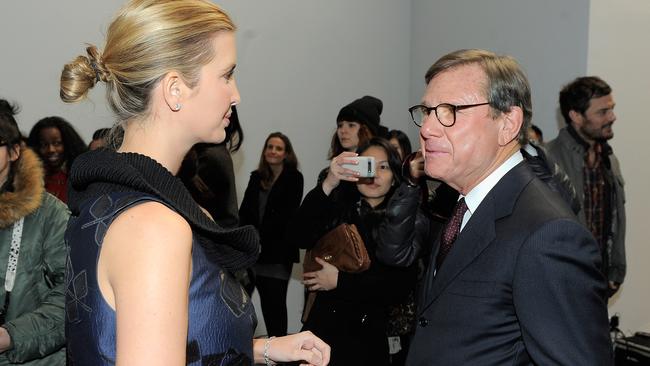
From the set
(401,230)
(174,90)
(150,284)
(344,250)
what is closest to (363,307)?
(344,250)

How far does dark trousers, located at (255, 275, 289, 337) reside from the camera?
4.98 meters

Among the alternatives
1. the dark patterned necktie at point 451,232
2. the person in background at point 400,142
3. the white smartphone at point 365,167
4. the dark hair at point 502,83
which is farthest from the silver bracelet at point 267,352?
the person in background at point 400,142

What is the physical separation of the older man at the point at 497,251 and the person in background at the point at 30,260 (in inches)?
46.7

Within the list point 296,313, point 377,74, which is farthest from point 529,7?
point 296,313

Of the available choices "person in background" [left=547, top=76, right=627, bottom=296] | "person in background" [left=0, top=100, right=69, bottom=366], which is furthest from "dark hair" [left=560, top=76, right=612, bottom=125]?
"person in background" [left=0, top=100, right=69, bottom=366]

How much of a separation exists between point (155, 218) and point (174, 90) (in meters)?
0.29

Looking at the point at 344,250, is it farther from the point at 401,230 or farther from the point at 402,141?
the point at 402,141

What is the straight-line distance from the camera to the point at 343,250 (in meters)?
3.02

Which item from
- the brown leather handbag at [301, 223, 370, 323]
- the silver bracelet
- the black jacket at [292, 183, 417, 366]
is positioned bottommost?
the black jacket at [292, 183, 417, 366]

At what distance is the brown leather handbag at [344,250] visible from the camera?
2969 mm

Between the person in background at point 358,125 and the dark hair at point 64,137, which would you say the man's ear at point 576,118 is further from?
the dark hair at point 64,137

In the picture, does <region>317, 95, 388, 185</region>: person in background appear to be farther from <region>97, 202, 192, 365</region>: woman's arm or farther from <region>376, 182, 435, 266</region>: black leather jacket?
<region>97, 202, 192, 365</region>: woman's arm

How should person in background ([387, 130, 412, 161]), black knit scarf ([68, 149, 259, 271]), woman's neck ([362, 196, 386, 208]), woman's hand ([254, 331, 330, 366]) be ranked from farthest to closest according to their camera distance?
person in background ([387, 130, 412, 161]), woman's neck ([362, 196, 386, 208]), woman's hand ([254, 331, 330, 366]), black knit scarf ([68, 149, 259, 271])

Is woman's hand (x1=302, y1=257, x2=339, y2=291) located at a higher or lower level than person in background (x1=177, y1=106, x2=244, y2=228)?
lower
